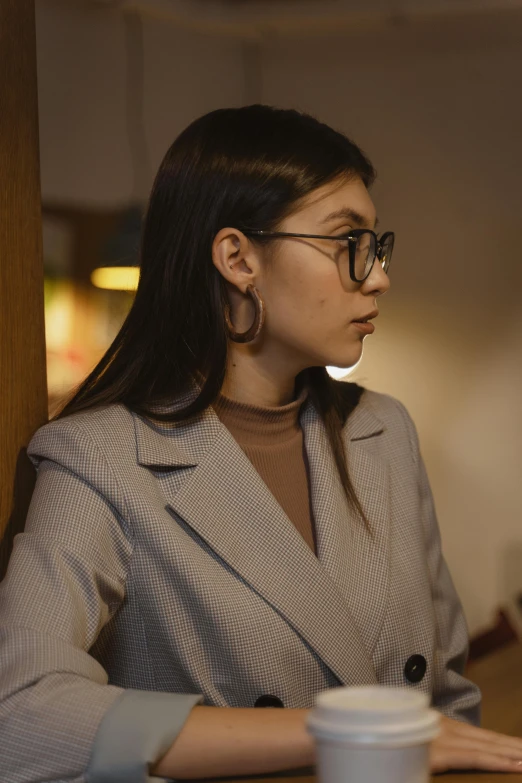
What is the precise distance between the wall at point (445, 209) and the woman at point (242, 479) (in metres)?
2.08

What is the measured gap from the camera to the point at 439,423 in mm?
3928

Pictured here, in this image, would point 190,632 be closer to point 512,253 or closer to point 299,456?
point 299,456

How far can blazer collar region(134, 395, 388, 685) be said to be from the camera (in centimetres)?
145

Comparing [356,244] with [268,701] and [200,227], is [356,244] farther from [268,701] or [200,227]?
[268,701]

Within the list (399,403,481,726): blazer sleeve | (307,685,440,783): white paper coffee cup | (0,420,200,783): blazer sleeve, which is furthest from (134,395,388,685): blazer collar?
(307,685,440,783): white paper coffee cup

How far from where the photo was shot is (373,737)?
0.65 metres

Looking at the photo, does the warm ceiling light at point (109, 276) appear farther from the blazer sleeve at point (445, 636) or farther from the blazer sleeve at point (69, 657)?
the blazer sleeve at point (69, 657)

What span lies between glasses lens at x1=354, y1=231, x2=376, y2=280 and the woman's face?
0.02 meters

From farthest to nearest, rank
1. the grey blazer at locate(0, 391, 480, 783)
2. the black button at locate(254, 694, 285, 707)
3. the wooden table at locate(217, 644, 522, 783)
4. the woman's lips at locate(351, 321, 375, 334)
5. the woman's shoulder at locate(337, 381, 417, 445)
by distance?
the wooden table at locate(217, 644, 522, 783)
the woman's shoulder at locate(337, 381, 417, 445)
the woman's lips at locate(351, 321, 375, 334)
the black button at locate(254, 694, 285, 707)
the grey blazer at locate(0, 391, 480, 783)

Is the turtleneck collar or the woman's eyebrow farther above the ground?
the woman's eyebrow

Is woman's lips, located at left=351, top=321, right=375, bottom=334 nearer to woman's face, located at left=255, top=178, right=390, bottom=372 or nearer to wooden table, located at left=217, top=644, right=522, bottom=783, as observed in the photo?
woman's face, located at left=255, top=178, right=390, bottom=372

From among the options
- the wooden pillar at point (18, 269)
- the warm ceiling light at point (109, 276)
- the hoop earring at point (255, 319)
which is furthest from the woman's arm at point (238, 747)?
the warm ceiling light at point (109, 276)

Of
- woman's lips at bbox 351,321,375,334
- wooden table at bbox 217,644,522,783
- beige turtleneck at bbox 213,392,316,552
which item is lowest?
wooden table at bbox 217,644,522,783

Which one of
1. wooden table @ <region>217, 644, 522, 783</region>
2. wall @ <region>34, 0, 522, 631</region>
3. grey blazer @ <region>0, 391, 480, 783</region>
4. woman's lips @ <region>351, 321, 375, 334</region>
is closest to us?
grey blazer @ <region>0, 391, 480, 783</region>
